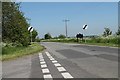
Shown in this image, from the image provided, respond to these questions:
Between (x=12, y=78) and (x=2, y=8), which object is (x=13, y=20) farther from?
(x=12, y=78)

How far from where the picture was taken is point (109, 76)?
11.2m

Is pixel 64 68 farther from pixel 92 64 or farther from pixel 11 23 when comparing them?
pixel 11 23

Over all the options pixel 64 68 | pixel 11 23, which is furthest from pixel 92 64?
pixel 11 23

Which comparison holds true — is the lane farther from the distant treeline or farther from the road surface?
the distant treeline

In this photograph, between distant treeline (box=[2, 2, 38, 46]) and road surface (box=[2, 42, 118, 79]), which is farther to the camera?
distant treeline (box=[2, 2, 38, 46])

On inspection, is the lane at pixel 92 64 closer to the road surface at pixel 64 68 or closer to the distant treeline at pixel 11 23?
the road surface at pixel 64 68

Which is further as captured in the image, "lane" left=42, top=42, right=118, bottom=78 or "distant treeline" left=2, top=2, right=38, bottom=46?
"distant treeline" left=2, top=2, right=38, bottom=46

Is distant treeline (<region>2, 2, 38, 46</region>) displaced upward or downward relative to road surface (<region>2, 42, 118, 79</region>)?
upward

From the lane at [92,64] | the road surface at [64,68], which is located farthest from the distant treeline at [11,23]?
the road surface at [64,68]

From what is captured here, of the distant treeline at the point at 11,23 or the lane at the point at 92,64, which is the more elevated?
the distant treeline at the point at 11,23

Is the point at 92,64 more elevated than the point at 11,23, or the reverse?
the point at 11,23

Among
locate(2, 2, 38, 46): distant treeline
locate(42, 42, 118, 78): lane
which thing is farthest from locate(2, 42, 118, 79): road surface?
locate(2, 2, 38, 46): distant treeline

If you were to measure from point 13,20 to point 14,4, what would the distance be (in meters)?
1.83

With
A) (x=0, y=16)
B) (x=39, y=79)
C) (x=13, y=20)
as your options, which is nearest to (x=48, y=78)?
(x=39, y=79)
